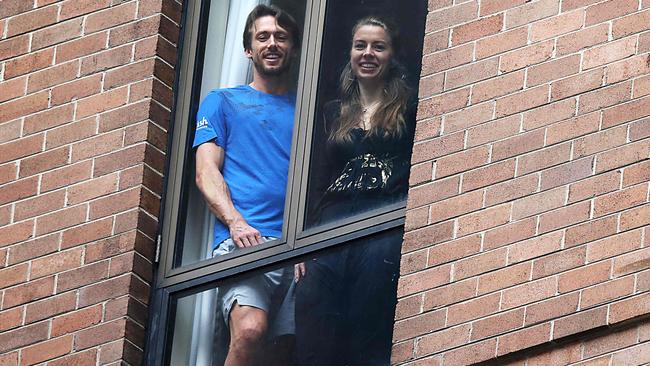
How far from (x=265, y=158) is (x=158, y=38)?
2.45 feet

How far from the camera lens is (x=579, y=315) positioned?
771 centimetres

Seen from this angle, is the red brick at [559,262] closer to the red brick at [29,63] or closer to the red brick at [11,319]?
the red brick at [11,319]

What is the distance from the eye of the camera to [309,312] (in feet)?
28.6

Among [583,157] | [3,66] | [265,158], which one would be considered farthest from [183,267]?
[583,157]

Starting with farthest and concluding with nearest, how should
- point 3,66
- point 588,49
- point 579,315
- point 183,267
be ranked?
point 3,66, point 183,267, point 588,49, point 579,315

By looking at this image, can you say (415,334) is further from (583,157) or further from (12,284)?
(12,284)

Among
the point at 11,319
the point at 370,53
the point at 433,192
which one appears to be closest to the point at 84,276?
the point at 11,319

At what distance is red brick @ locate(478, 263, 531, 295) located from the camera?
7938 millimetres

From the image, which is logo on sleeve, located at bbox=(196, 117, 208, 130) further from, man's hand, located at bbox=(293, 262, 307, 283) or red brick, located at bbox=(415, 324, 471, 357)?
red brick, located at bbox=(415, 324, 471, 357)

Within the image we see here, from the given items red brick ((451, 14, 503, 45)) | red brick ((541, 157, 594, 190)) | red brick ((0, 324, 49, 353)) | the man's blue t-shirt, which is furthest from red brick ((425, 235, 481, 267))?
red brick ((0, 324, 49, 353))

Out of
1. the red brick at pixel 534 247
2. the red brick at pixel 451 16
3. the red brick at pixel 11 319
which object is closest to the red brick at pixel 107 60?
the red brick at pixel 11 319

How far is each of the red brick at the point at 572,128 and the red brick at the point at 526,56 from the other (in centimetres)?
32

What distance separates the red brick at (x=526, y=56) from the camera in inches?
328

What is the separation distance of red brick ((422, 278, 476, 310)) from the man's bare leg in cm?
96
